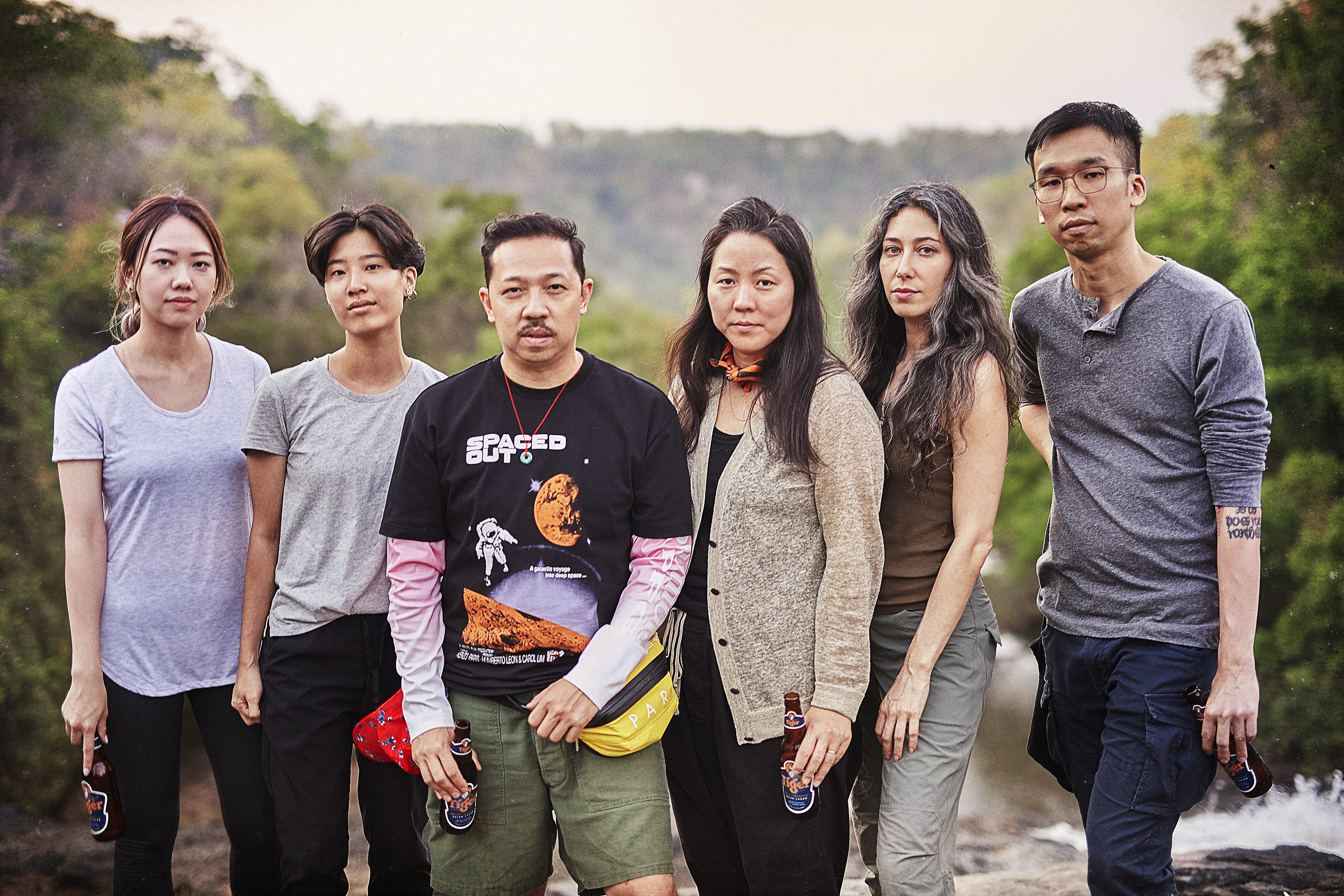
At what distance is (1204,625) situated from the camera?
6.77 ft

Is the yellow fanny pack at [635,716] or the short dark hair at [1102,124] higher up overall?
the short dark hair at [1102,124]

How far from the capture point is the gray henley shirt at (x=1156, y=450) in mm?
2014

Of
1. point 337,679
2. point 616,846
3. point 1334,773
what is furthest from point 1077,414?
point 1334,773

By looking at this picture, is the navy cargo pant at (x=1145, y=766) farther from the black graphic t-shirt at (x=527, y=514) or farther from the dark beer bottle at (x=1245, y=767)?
the black graphic t-shirt at (x=527, y=514)

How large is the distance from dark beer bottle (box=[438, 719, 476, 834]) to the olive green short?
5 centimetres

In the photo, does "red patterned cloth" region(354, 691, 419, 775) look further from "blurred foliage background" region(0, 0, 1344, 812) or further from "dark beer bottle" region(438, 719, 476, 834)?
"blurred foliage background" region(0, 0, 1344, 812)

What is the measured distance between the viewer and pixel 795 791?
78.4 inches

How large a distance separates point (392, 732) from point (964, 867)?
3.27m

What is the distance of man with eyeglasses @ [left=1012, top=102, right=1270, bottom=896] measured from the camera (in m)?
2.00

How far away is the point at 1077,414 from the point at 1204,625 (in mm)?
552

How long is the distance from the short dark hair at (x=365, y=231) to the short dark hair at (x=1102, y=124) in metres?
1.58

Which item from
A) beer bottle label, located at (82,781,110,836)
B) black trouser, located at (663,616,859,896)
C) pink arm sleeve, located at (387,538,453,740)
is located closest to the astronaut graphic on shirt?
pink arm sleeve, located at (387,538,453,740)

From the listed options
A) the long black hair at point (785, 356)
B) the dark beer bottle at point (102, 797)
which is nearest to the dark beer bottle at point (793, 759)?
the long black hair at point (785, 356)

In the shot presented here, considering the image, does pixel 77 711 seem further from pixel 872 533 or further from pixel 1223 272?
pixel 1223 272
